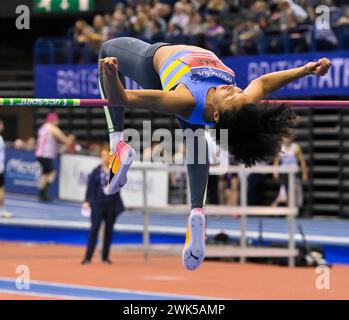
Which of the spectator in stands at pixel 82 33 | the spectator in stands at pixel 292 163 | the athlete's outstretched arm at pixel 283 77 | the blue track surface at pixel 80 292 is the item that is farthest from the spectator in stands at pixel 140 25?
the athlete's outstretched arm at pixel 283 77

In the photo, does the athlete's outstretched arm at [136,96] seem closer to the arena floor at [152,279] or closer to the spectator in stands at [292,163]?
the arena floor at [152,279]

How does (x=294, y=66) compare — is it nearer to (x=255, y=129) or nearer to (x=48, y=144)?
(x=48, y=144)

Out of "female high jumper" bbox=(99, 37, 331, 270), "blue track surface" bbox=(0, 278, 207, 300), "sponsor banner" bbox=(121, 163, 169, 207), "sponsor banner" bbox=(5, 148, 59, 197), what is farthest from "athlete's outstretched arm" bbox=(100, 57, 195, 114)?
"sponsor banner" bbox=(5, 148, 59, 197)

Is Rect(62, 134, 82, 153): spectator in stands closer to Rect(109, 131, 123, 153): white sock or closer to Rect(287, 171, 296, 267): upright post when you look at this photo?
Rect(287, 171, 296, 267): upright post

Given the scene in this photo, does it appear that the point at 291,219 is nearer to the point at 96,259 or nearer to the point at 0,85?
the point at 96,259

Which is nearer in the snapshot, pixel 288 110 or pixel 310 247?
pixel 288 110

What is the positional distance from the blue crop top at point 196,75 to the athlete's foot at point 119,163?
64 centimetres

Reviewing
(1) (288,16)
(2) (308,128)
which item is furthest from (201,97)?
(2) (308,128)

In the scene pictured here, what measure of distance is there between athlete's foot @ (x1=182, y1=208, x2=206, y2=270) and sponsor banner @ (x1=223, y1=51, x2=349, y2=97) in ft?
28.3

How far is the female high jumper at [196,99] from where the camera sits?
19.9 feet

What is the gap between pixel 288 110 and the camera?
257 inches

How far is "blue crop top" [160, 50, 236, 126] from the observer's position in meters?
6.25

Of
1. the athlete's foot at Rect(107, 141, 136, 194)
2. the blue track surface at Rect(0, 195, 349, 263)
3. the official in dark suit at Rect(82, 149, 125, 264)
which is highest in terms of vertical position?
the athlete's foot at Rect(107, 141, 136, 194)

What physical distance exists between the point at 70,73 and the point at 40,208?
8.94ft
